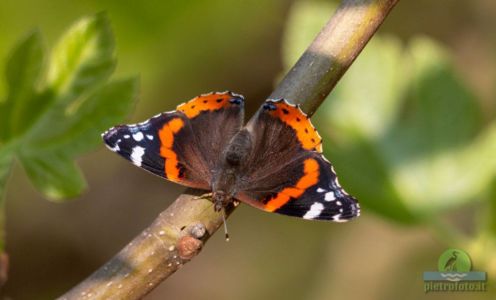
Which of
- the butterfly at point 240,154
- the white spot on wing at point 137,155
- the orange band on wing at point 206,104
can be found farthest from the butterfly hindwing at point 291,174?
the white spot on wing at point 137,155

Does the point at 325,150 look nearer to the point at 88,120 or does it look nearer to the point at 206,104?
the point at 206,104

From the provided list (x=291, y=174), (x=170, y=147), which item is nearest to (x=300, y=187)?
(x=291, y=174)

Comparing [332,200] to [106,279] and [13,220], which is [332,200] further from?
[13,220]

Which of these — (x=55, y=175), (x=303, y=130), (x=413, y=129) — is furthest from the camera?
(x=413, y=129)

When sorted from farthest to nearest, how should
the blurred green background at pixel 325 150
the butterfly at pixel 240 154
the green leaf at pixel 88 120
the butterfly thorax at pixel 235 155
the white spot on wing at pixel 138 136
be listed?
the blurred green background at pixel 325 150, the butterfly thorax at pixel 235 155, the white spot on wing at pixel 138 136, the butterfly at pixel 240 154, the green leaf at pixel 88 120

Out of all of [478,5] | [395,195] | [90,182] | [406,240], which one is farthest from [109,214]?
[395,195]

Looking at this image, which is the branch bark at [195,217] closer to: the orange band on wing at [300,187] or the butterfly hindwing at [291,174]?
the butterfly hindwing at [291,174]
